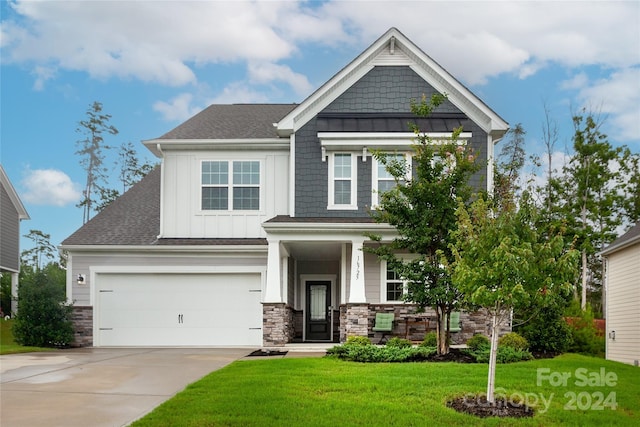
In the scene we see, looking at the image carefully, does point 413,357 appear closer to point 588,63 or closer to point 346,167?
point 346,167

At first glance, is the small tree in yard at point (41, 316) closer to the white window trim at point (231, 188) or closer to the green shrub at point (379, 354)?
the white window trim at point (231, 188)

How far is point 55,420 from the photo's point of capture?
8.47 meters

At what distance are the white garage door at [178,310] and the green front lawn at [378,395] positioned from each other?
7.24m

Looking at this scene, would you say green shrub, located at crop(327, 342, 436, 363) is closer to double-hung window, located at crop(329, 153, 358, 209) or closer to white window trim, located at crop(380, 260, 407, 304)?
white window trim, located at crop(380, 260, 407, 304)

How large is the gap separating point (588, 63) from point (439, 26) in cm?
1310

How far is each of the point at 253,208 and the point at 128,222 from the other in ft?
14.0

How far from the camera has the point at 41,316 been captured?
64.9ft

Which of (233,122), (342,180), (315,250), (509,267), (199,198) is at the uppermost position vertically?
(233,122)

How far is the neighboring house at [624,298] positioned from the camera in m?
18.9

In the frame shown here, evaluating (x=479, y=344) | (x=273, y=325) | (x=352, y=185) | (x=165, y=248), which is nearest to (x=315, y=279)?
(x=352, y=185)

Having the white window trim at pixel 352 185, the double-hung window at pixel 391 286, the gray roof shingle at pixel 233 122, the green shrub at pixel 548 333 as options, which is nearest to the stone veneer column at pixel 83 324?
the gray roof shingle at pixel 233 122

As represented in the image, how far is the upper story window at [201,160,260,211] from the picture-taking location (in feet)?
68.8

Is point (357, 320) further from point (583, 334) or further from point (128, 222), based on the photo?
point (128, 222)

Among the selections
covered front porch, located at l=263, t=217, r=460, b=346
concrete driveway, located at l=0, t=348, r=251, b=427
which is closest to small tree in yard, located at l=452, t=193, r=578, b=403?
concrete driveway, located at l=0, t=348, r=251, b=427
